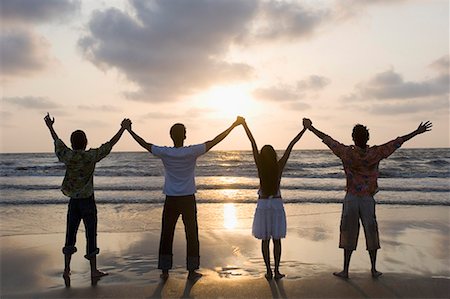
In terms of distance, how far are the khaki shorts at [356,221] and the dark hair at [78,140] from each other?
353 cm

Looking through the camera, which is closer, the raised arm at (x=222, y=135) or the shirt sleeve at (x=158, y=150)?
the shirt sleeve at (x=158, y=150)

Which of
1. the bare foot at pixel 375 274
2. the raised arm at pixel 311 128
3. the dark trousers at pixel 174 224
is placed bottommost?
the bare foot at pixel 375 274

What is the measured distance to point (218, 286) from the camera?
18.2ft

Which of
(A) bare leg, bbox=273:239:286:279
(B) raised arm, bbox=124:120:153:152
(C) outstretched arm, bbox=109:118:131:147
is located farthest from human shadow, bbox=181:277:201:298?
(C) outstretched arm, bbox=109:118:131:147

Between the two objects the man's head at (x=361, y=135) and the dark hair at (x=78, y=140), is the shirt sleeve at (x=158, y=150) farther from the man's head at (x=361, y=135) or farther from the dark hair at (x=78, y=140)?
the man's head at (x=361, y=135)

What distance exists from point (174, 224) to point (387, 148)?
295 cm

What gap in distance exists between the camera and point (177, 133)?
19.2ft

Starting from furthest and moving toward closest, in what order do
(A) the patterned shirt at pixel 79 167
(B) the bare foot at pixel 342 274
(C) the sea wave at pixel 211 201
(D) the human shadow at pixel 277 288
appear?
(C) the sea wave at pixel 211 201 → (B) the bare foot at pixel 342 274 → (A) the patterned shirt at pixel 79 167 → (D) the human shadow at pixel 277 288

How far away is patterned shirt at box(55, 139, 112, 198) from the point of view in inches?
221

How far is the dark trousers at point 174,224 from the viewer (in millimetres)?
5785

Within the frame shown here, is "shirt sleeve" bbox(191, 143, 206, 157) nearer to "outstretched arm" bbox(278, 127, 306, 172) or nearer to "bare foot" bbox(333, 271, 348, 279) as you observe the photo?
"outstretched arm" bbox(278, 127, 306, 172)

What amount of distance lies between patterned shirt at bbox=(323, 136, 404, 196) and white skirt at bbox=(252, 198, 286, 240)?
3.21 feet

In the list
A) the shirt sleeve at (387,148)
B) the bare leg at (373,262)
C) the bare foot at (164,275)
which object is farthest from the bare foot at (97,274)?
the shirt sleeve at (387,148)

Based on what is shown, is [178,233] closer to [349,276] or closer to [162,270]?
[162,270]
